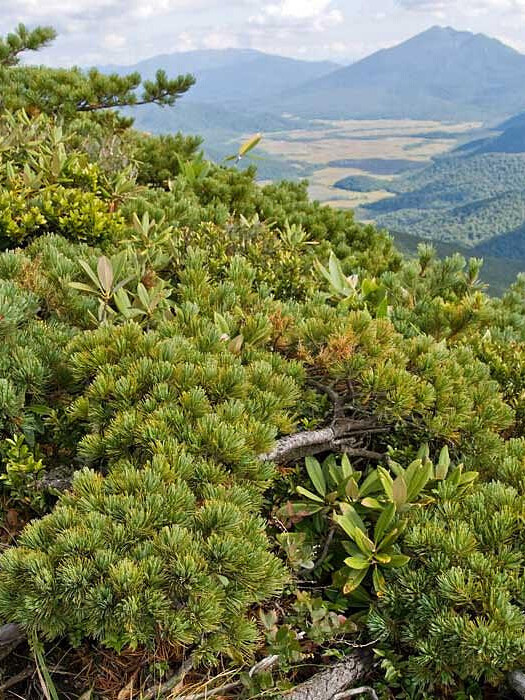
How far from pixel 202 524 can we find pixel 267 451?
1.48 ft

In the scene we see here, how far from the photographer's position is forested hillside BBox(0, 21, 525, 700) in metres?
1.69

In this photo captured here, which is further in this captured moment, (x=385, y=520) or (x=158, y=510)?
(x=385, y=520)

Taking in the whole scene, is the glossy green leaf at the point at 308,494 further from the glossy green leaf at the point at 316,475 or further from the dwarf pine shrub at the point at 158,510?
the dwarf pine shrub at the point at 158,510

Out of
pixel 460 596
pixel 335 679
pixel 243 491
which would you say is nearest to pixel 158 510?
pixel 243 491

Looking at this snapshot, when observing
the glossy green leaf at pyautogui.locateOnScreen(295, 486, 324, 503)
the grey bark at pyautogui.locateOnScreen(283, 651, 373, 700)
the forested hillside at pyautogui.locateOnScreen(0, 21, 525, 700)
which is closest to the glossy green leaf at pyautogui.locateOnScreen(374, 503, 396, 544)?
the forested hillside at pyautogui.locateOnScreen(0, 21, 525, 700)

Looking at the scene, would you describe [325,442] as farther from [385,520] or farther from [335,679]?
[335,679]

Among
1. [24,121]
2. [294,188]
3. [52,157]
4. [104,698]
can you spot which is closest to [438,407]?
[104,698]

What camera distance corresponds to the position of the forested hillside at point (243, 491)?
5.55ft

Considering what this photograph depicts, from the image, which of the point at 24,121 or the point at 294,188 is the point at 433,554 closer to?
the point at 24,121

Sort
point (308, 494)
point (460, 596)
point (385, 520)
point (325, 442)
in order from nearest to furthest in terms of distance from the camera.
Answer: point (460, 596), point (385, 520), point (308, 494), point (325, 442)

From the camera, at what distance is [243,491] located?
1.96 metres

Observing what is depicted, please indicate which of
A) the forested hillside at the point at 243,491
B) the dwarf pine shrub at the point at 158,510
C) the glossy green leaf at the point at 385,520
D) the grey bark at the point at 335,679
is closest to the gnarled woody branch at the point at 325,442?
the forested hillside at the point at 243,491

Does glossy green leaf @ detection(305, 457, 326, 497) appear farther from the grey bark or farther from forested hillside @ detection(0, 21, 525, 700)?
the grey bark

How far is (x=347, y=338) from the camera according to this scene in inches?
104
